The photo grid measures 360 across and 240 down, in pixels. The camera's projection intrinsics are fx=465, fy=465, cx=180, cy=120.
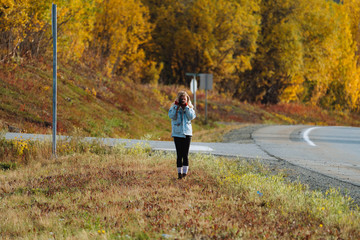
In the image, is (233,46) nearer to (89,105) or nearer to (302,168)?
(89,105)

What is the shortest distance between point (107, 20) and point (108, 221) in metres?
26.7

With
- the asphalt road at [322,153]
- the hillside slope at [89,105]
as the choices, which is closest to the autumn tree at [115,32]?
the hillside slope at [89,105]

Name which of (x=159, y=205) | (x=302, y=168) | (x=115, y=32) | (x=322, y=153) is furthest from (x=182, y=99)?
(x=115, y=32)

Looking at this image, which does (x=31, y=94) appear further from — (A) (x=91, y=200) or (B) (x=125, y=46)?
(B) (x=125, y=46)

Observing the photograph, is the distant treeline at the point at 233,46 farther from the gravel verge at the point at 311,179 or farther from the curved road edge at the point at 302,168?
the gravel verge at the point at 311,179

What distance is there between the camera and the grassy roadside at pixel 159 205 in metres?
5.30

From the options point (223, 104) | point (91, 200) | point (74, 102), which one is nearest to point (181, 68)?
point (223, 104)

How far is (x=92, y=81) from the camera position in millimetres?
25938

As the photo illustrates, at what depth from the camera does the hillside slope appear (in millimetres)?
16703

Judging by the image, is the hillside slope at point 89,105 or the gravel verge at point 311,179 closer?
the gravel verge at point 311,179

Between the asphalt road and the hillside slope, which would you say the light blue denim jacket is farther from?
the hillside slope

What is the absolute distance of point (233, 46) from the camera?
38.6 metres

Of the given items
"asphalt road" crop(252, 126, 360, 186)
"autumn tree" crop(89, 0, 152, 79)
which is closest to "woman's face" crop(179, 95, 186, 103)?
"asphalt road" crop(252, 126, 360, 186)

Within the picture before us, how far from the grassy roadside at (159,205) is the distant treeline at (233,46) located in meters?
18.6
